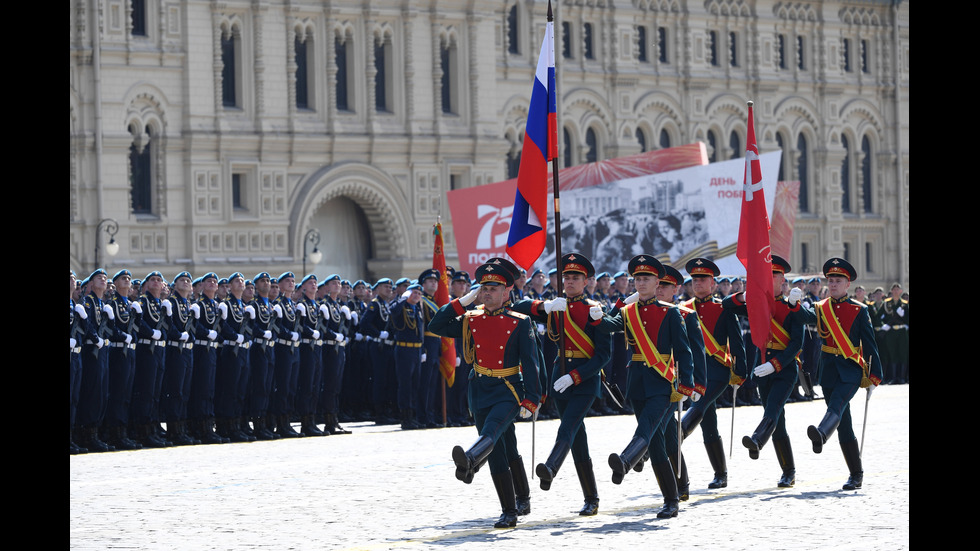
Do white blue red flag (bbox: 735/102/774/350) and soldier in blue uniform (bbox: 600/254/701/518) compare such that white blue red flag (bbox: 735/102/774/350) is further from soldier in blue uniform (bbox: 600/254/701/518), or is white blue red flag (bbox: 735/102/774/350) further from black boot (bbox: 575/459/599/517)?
black boot (bbox: 575/459/599/517)

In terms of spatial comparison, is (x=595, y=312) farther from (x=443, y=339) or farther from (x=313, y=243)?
(x=313, y=243)

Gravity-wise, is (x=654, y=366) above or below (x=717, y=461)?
above

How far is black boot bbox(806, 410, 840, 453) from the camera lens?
12.1m

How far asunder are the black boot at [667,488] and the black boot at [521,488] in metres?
0.85

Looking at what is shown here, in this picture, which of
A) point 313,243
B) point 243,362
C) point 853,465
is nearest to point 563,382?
point 853,465

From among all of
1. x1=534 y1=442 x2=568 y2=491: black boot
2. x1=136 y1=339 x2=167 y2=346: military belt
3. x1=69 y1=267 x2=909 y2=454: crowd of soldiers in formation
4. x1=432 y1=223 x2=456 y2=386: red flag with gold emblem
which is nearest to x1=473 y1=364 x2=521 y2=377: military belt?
x1=534 y1=442 x2=568 y2=491: black boot

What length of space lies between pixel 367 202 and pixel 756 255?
84.7 feet

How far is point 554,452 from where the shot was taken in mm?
10602

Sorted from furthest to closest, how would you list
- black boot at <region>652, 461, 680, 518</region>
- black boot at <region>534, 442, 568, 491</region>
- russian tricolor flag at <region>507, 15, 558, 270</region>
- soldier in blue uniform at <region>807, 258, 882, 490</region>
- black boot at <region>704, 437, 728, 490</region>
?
black boot at <region>704, 437, 728, 490</region>, soldier in blue uniform at <region>807, 258, 882, 490</region>, russian tricolor flag at <region>507, 15, 558, 270</region>, black boot at <region>652, 461, 680, 518</region>, black boot at <region>534, 442, 568, 491</region>

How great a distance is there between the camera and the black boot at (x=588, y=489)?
11062 mm

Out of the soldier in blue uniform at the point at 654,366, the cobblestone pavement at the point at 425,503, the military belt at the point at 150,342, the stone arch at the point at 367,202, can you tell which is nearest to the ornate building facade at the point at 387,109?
the stone arch at the point at 367,202

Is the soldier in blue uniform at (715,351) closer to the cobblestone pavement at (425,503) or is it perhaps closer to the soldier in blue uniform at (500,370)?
the cobblestone pavement at (425,503)

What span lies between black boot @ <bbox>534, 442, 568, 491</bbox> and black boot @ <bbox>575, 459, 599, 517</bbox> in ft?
1.38

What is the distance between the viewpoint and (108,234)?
3400cm
